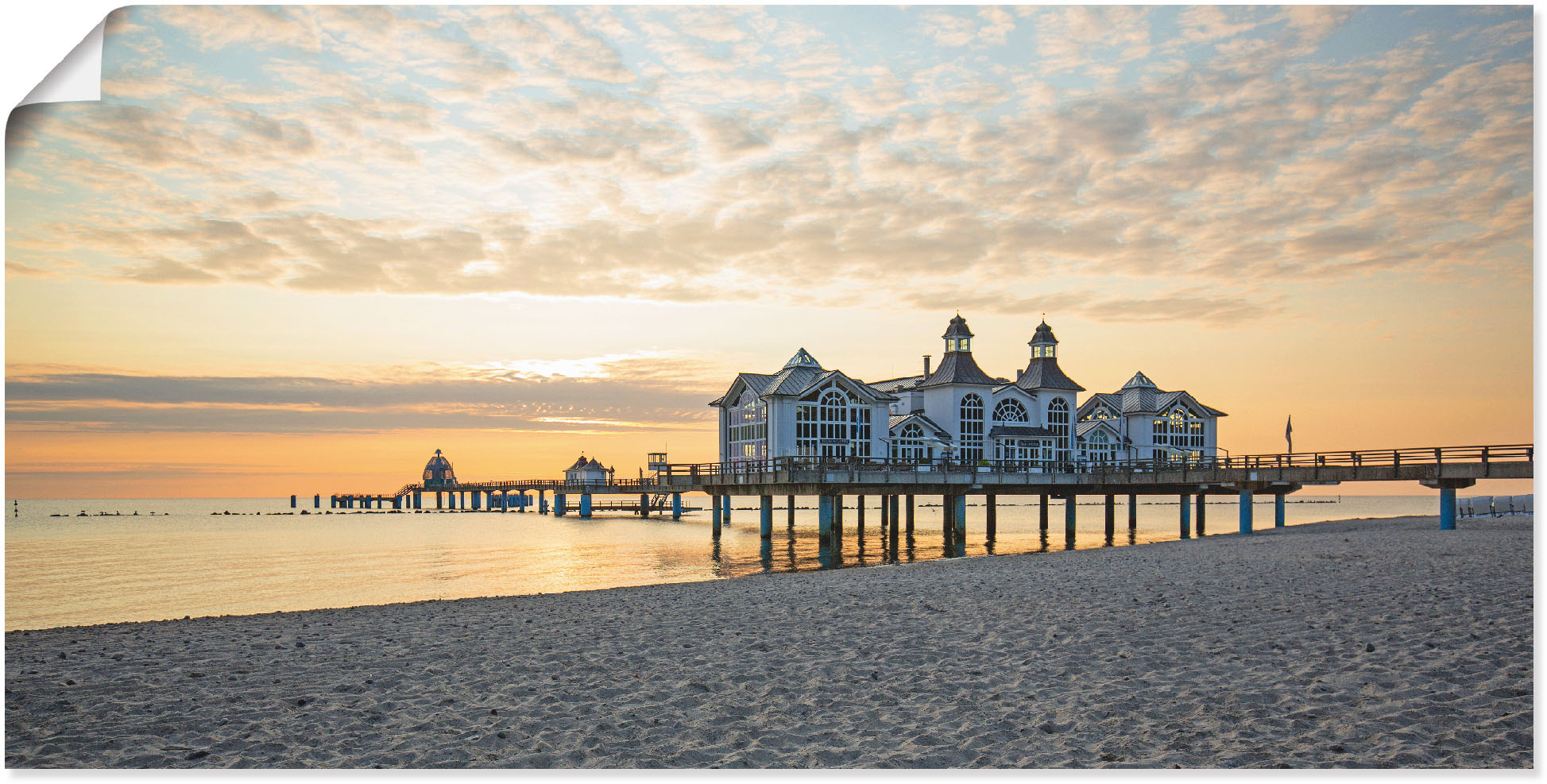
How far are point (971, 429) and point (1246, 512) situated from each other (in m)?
13.0

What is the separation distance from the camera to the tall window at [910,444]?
42.5 metres

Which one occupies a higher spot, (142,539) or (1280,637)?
(1280,637)

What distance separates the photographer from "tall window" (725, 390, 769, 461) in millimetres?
39188

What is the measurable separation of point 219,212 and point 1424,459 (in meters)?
29.2

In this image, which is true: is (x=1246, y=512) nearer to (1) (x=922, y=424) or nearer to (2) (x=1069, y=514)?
(2) (x=1069, y=514)

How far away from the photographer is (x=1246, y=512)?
33.5m

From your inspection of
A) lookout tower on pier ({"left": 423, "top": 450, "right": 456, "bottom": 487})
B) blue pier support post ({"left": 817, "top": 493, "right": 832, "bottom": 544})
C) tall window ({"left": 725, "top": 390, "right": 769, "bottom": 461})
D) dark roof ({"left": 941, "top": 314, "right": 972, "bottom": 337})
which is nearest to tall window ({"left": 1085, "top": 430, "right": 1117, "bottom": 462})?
dark roof ({"left": 941, "top": 314, "right": 972, "bottom": 337})

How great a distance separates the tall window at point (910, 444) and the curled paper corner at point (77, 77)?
37.3 m

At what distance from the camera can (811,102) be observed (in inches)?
355

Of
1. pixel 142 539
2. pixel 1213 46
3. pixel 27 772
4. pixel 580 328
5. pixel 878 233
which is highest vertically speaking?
pixel 1213 46

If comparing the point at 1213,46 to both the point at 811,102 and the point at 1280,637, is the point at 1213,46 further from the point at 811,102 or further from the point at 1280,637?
the point at 1280,637

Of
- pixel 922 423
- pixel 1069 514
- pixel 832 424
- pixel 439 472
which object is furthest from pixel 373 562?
pixel 439 472

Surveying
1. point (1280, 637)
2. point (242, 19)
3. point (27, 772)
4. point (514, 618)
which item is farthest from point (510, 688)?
point (1280, 637)

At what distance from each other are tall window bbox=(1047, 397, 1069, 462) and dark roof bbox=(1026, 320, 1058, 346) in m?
3.24
